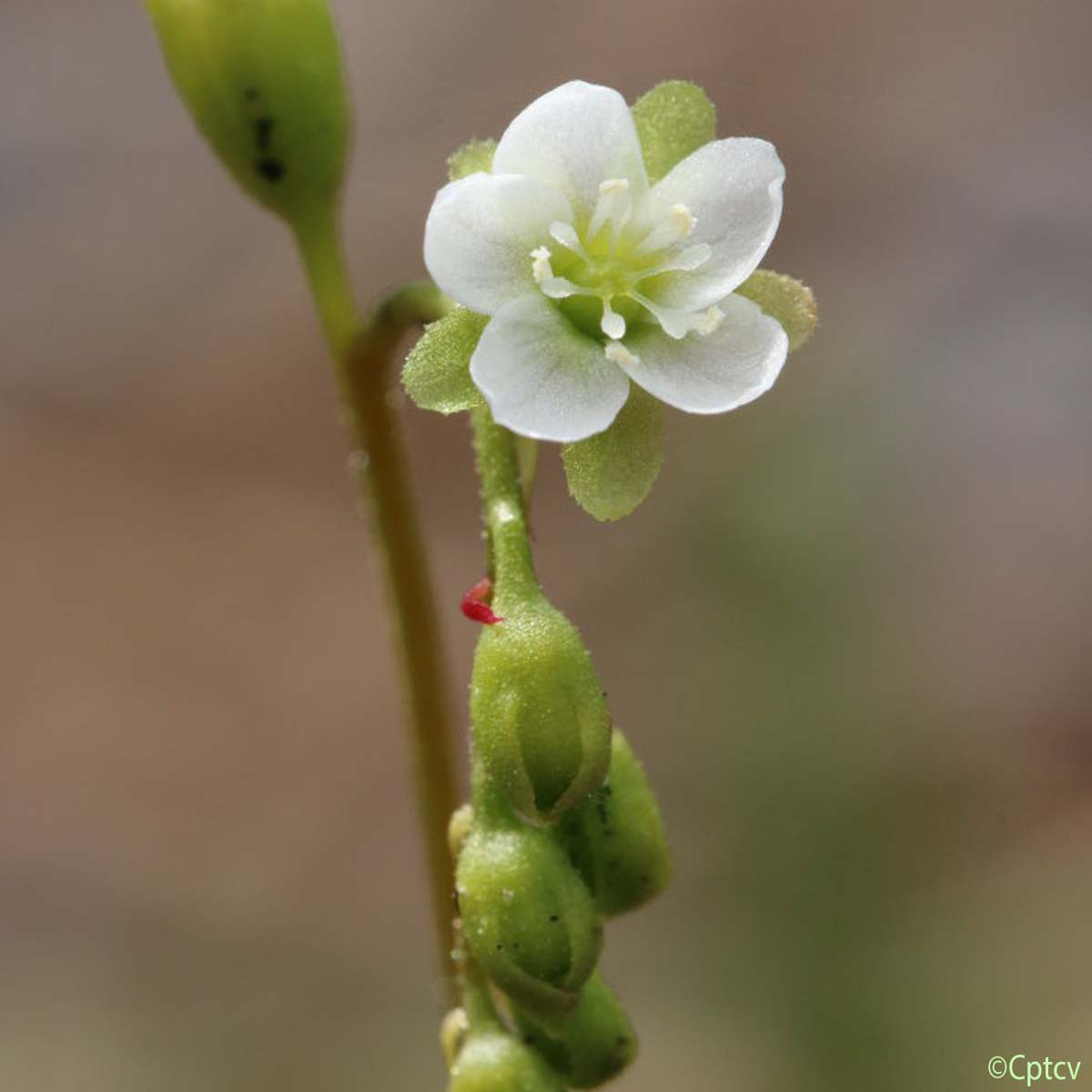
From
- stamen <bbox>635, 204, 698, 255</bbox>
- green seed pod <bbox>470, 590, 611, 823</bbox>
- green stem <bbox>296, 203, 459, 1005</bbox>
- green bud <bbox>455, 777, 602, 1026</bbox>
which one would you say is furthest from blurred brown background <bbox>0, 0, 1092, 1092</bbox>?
stamen <bbox>635, 204, 698, 255</bbox>

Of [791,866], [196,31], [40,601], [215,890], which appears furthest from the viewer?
[40,601]

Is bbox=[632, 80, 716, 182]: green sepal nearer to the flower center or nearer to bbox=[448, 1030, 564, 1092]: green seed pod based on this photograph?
the flower center

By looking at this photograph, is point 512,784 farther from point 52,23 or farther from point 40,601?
point 52,23

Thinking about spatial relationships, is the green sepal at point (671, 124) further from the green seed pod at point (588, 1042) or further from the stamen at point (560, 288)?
the green seed pod at point (588, 1042)

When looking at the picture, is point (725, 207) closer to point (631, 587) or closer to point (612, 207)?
point (612, 207)

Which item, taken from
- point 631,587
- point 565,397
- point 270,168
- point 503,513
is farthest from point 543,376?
point 631,587

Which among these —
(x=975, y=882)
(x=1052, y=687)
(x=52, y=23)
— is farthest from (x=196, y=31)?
(x=52, y=23)

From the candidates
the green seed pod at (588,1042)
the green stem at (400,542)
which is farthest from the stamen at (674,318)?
the green seed pod at (588,1042)

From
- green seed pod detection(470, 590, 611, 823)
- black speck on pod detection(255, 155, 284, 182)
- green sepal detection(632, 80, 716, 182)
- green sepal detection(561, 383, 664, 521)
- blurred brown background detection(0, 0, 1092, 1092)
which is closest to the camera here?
green seed pod detection(470, 590, 611, 823)
